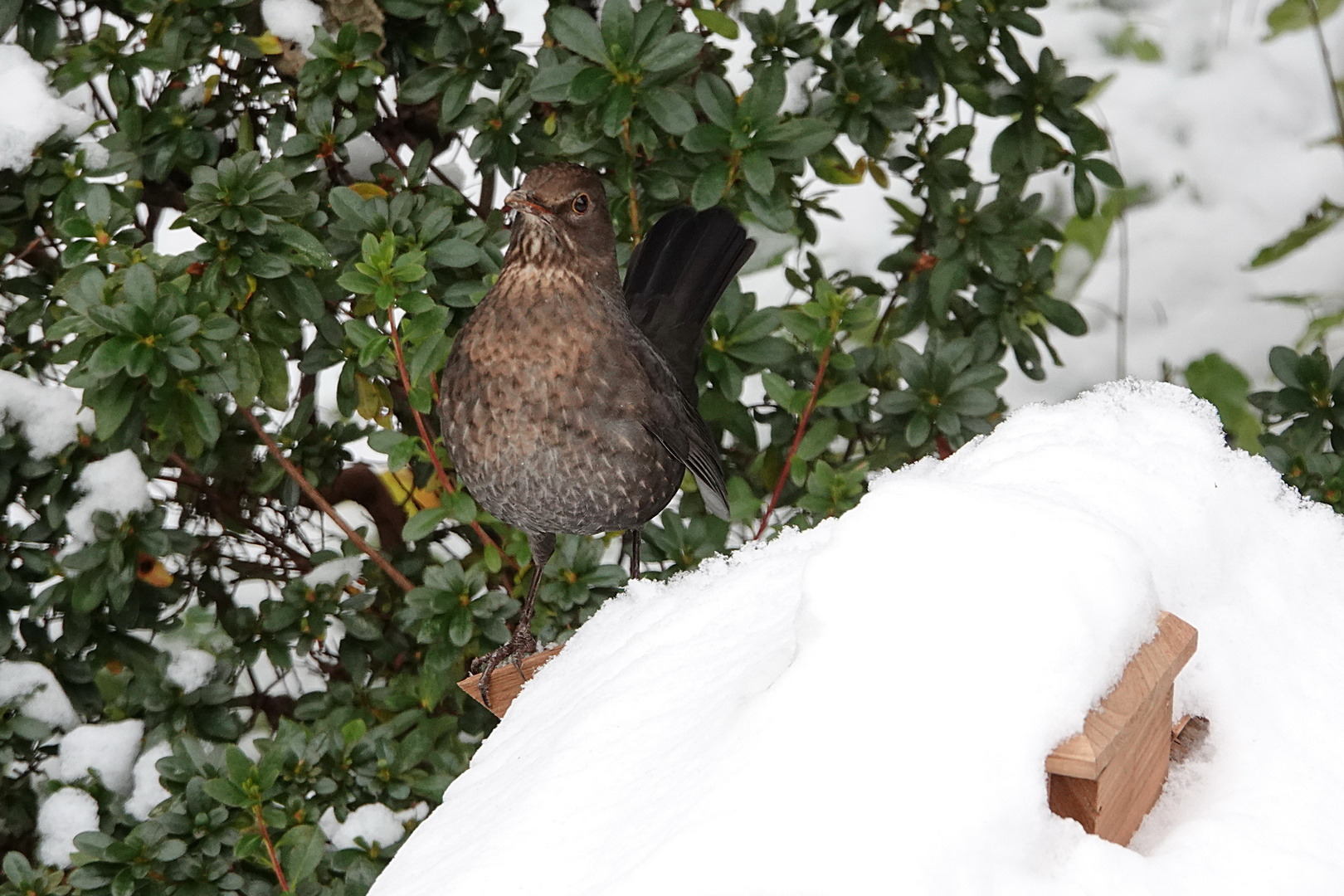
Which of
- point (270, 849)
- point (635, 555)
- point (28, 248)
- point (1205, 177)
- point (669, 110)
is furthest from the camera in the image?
point (1205, 177)

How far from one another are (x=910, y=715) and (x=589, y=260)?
0.93 m

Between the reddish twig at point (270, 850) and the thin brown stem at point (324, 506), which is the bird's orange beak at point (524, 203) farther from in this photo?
the reddish twig at point (270, 850)

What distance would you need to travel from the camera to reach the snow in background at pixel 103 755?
200cm

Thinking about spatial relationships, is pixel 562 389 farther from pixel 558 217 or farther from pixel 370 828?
pixel 370 828

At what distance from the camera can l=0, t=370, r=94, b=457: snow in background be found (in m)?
1.97

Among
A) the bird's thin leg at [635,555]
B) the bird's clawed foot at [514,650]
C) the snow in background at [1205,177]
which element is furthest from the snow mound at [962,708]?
the snow in background at [1205,177]

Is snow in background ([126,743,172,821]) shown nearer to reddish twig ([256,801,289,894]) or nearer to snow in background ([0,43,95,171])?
reddish twig ([256,801,289,894])

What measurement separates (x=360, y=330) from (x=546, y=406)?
30 cm

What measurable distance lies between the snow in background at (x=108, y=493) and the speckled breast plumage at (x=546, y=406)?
0.64 metres

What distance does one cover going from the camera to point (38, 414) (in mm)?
1988

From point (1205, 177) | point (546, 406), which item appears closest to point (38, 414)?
point (546, 406)

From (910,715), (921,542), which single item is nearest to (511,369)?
(921,542)

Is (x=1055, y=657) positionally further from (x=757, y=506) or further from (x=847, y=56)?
(x=847, y=56)

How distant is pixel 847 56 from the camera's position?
2.11 m
